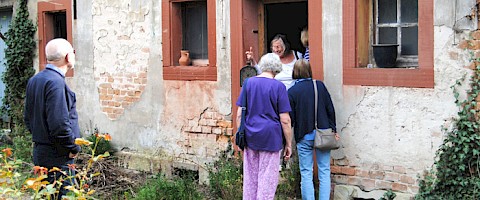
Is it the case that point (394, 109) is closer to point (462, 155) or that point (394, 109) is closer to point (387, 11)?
point (462, 155)

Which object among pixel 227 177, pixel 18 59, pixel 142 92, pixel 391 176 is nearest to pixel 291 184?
pixel 227 177

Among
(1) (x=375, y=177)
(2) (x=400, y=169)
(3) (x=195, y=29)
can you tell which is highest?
(3) (x=195, y=29)

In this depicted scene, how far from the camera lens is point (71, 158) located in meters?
5.35

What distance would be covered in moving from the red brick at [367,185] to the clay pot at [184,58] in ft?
10.5

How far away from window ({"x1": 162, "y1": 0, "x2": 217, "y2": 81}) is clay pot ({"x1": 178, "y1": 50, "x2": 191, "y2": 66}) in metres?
0.08

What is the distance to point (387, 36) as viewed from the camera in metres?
7.10

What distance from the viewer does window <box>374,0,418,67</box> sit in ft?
22.5

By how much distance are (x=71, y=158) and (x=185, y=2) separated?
13.8ft

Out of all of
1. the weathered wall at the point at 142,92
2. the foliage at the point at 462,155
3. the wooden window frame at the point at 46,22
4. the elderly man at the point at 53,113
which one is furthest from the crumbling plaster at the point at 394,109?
the wooden window frame at the point at 46,22

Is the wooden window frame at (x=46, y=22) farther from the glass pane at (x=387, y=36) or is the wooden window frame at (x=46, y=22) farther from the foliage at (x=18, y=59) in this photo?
the glass pane at (x=387, y=36)

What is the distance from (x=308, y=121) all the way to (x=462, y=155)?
1618mm

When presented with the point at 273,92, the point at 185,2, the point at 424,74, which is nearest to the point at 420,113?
the point at 424,74

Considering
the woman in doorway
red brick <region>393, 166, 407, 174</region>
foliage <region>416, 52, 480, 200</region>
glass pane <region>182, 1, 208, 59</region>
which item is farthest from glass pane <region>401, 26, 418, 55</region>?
glass pane <region>182, 1, 208, 59</region>

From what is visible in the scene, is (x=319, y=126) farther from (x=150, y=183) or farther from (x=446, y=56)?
(x=150, y=183)
